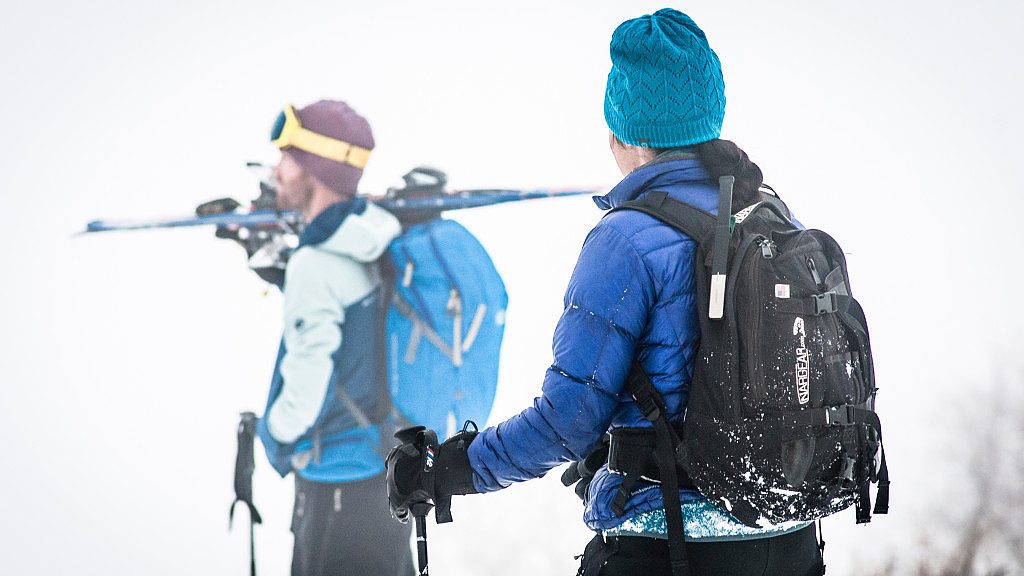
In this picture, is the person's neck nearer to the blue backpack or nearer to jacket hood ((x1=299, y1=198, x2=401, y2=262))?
jacket hood ((x1=299, y1=198, x2=401, y2=262))

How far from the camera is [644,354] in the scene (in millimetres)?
1171

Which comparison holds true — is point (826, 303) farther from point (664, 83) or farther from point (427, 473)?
point (427, 473)

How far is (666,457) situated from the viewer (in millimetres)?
1143

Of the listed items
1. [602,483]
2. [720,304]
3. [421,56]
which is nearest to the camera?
[720,304]

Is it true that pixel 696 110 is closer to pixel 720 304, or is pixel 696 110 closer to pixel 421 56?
pixel 720 304

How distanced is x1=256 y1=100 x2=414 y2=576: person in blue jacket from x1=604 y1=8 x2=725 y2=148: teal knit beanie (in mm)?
1555

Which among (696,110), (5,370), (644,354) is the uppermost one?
(696,110)

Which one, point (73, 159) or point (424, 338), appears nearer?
point (424, 338)

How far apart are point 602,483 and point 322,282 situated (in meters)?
1.66

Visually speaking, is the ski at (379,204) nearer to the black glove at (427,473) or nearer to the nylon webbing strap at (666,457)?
the black glove at (427,473)

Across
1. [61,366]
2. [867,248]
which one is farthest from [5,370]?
[867,248]

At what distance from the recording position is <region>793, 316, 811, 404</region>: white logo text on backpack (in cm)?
112

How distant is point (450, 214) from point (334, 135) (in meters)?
0.45

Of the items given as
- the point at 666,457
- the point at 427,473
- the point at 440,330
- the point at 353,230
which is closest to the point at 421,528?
the point at 427,473
